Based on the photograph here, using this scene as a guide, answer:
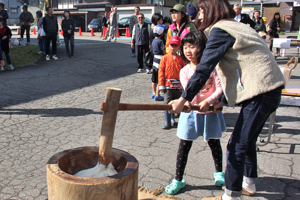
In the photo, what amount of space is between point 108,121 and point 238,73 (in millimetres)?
1012

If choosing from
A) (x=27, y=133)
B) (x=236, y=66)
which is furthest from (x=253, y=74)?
(x=27, y=133)

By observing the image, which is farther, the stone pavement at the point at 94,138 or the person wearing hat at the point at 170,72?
the person wearing hat at the point at 170,72

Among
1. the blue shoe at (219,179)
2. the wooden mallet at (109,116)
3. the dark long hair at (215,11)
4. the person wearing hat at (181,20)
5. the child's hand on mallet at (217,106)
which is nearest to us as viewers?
the wooden mallet at (109,116)

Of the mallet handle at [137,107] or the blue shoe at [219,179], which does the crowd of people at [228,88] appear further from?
the mallet handle at [137,107]

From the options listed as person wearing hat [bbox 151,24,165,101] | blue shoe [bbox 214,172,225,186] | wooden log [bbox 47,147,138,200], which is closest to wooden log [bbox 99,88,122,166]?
wooden log [bbox 47,147,138,200]

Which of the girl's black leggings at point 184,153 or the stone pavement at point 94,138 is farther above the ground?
the girl's black leggings at point 184,153

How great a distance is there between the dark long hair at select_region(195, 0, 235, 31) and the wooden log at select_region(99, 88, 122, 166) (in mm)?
888

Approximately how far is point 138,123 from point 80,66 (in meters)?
5.35

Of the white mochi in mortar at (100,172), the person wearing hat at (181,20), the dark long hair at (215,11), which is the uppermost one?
the person wearing hat at (181,20)

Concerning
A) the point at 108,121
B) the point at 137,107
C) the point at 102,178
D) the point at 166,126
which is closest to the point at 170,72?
the point at 166,126

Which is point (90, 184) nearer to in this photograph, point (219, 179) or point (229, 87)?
point (229, 87)

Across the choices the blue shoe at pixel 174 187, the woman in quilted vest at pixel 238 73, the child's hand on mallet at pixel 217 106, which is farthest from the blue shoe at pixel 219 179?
the child's hand on mallet at pixel 217 106

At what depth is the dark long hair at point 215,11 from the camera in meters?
2.17

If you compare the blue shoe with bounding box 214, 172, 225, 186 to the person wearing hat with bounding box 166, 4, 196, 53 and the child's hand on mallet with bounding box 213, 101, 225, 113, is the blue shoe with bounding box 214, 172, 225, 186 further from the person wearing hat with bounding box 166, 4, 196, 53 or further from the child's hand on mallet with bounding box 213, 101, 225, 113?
the person wearing hat with bounding box 166, 4, 196, 53
